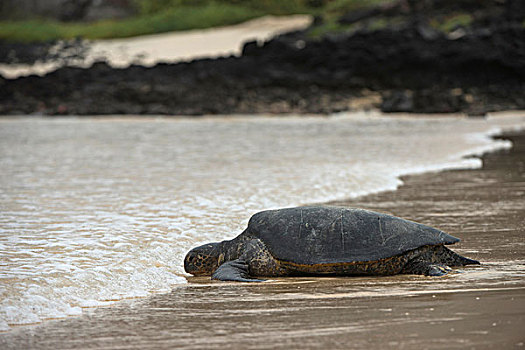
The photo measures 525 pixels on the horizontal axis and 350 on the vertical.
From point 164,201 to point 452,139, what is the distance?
840cm

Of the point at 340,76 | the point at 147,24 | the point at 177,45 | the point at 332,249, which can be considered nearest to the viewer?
the point at 332,249

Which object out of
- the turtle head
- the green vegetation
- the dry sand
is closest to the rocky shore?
the dry sand

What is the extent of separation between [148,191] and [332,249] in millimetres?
3431

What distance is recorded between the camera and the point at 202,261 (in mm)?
4391

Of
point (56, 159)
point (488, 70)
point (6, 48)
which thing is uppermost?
point (6, 48)

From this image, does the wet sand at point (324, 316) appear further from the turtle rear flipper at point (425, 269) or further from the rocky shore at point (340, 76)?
the rocky shore at point (340, 76)

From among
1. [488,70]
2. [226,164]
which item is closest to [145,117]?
[488,70]

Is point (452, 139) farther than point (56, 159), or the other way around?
point (452, 139)

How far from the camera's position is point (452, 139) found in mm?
13781

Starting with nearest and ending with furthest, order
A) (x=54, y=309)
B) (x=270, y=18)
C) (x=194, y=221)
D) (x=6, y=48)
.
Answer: (x=54, y=309)
(x=194, y=221)
(x=6, y=48)
(x=270, y=18)

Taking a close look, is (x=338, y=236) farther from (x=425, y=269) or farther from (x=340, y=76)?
(x=340, y=76)

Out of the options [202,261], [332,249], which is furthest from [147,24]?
[332,249]

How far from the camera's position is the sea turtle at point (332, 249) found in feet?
13.5

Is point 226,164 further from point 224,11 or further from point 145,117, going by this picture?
point 224,11
